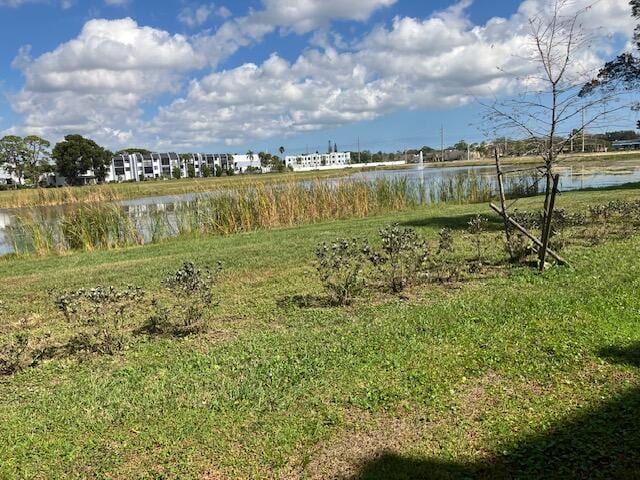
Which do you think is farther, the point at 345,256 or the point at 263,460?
the point at 345,256

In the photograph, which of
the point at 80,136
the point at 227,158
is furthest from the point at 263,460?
the point at 227,158

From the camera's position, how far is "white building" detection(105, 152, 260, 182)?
331 feet

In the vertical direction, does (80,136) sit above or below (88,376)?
above

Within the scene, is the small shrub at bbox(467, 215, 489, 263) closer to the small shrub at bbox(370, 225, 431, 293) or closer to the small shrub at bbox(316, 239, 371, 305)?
the small shrub at bbox(370, 225, 431, 293)

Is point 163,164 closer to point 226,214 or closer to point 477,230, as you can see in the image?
point 226,214

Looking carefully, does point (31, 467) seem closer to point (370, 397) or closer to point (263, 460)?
point (263, 460)

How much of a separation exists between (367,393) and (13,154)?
89718mm

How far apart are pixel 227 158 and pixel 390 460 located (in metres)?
131

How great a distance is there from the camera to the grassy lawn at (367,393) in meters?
2.90

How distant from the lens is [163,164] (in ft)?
369

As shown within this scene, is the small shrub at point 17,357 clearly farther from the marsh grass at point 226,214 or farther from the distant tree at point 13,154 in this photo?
the distant tree at point 13,154

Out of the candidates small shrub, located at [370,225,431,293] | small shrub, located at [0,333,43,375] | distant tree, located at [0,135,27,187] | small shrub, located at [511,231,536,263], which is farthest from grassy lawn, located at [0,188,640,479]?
distant tree, located at [0,135,27,187]

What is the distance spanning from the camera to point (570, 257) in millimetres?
7039

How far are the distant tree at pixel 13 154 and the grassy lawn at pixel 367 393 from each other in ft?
278
